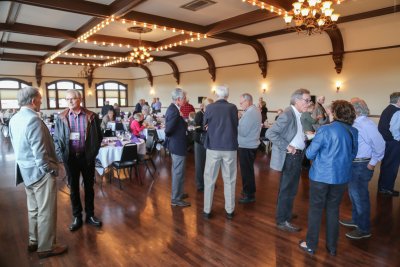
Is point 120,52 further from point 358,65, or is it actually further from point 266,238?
point 266,238

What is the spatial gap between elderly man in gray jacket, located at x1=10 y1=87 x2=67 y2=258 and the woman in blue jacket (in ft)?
8.05

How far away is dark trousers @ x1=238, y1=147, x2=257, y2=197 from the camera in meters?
4.19

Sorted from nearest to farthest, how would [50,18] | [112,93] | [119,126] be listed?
[50,18] < [119,126] < [112,93]

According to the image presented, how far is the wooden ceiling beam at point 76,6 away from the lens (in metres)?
5.77

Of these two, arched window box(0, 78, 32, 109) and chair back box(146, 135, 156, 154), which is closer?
chair back box(146, 135, 156, 154)

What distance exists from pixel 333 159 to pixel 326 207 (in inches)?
19.9

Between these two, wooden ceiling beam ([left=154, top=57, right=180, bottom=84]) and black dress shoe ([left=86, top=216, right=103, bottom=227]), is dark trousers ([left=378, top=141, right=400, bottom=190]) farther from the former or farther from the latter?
wooden ceiling beam ([left=154, top=57, right=180, bottom=84])

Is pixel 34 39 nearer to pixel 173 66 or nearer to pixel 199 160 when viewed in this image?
pixel 173 66

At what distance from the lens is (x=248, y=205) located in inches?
165

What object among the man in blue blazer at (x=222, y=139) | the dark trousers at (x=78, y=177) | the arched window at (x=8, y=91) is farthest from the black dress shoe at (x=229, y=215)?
the arched window at (x=8, y=91)

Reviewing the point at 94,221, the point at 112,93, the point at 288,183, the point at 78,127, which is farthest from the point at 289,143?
the point at 112,93

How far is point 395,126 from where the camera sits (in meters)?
4.25

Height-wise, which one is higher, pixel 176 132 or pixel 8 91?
pixel 8 91

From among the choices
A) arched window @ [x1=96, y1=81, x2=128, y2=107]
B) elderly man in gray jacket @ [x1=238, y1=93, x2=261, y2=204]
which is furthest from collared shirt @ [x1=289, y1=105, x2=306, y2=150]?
arched window @ [x1=96, y1=81, x2=128, y2=107]
